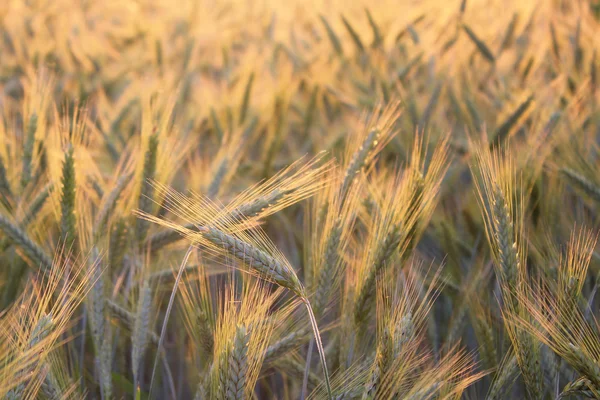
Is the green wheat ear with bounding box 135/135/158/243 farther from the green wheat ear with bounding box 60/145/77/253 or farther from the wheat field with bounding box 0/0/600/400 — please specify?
the green wheat ear with bounding box 60/145/77/253

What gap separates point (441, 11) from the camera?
143 inches

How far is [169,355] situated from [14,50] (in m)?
2.73

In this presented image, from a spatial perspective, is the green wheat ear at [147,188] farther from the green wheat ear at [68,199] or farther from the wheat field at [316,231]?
the green wheat ear at [68,199]

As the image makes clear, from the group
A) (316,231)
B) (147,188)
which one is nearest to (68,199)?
(147,188)

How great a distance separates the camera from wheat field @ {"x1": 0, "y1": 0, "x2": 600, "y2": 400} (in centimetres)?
105

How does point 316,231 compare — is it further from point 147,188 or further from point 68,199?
point 68,199

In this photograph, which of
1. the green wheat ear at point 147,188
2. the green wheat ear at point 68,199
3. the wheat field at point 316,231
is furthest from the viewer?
the green wheat ear at point 147,188

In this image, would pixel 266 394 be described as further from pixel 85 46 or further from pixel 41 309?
pixel 85 46

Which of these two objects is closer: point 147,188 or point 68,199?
point 68,199

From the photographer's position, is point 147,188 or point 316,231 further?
point 147,188

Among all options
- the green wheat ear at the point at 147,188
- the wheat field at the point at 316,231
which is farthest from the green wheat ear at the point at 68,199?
the green wheat ear at the point at 147,188

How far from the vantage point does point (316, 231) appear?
1327 millimetres

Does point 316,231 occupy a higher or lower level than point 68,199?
lower

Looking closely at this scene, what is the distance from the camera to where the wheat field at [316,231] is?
1.05 metres
